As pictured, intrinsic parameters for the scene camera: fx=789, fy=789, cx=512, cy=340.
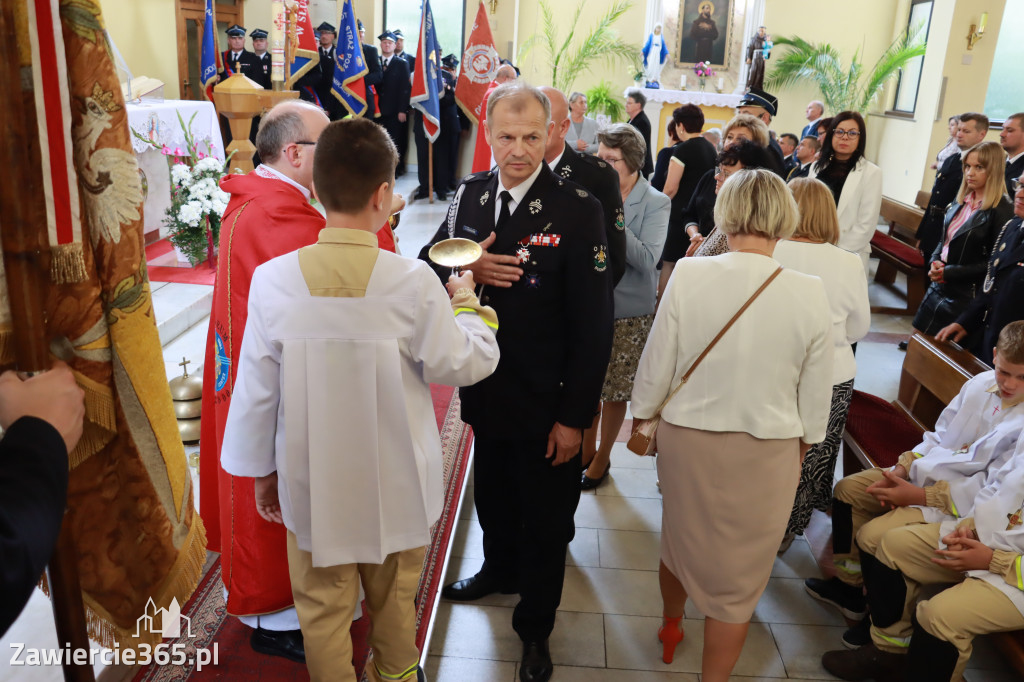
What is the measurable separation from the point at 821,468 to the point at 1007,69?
10.2 metres

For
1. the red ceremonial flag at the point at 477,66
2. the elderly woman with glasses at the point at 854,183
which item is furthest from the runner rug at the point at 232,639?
the red ceremonial flag at the point at 477,66

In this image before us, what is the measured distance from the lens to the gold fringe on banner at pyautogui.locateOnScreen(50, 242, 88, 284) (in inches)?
44.9

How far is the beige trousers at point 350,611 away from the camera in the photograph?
5.62 feet

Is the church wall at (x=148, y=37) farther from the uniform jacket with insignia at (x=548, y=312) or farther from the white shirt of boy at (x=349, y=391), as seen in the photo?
the white shirt of boy at (x=349, y=391)

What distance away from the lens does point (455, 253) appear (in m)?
1.83

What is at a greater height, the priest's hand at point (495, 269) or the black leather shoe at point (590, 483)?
the priest's hand at point (495, 269)

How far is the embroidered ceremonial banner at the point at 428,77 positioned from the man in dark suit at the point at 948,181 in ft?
19.4

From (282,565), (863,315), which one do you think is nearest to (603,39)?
(863,315)

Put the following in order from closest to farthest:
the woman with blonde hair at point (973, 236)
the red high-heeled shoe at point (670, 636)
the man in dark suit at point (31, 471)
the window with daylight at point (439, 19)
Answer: the man in dark suit at point (31, 471) < the red high-heeled shoe at point (670, 636) < the woman with blonde hair at point (973, 236) < the window with daylight at point (439, 19)

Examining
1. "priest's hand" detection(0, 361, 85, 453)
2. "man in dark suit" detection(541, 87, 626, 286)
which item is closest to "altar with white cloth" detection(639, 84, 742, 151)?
"man in dark suit" detection(541, 87, 626, 286)

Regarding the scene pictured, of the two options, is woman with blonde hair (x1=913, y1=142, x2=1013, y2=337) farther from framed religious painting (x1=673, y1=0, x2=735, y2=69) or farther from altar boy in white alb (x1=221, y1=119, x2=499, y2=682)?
framed religious painting (x1=673, y1=0, x2=735, y2=69)

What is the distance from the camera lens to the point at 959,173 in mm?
5520

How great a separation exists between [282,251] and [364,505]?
0.75 meters

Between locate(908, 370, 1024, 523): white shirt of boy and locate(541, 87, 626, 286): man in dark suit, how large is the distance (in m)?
1.18
